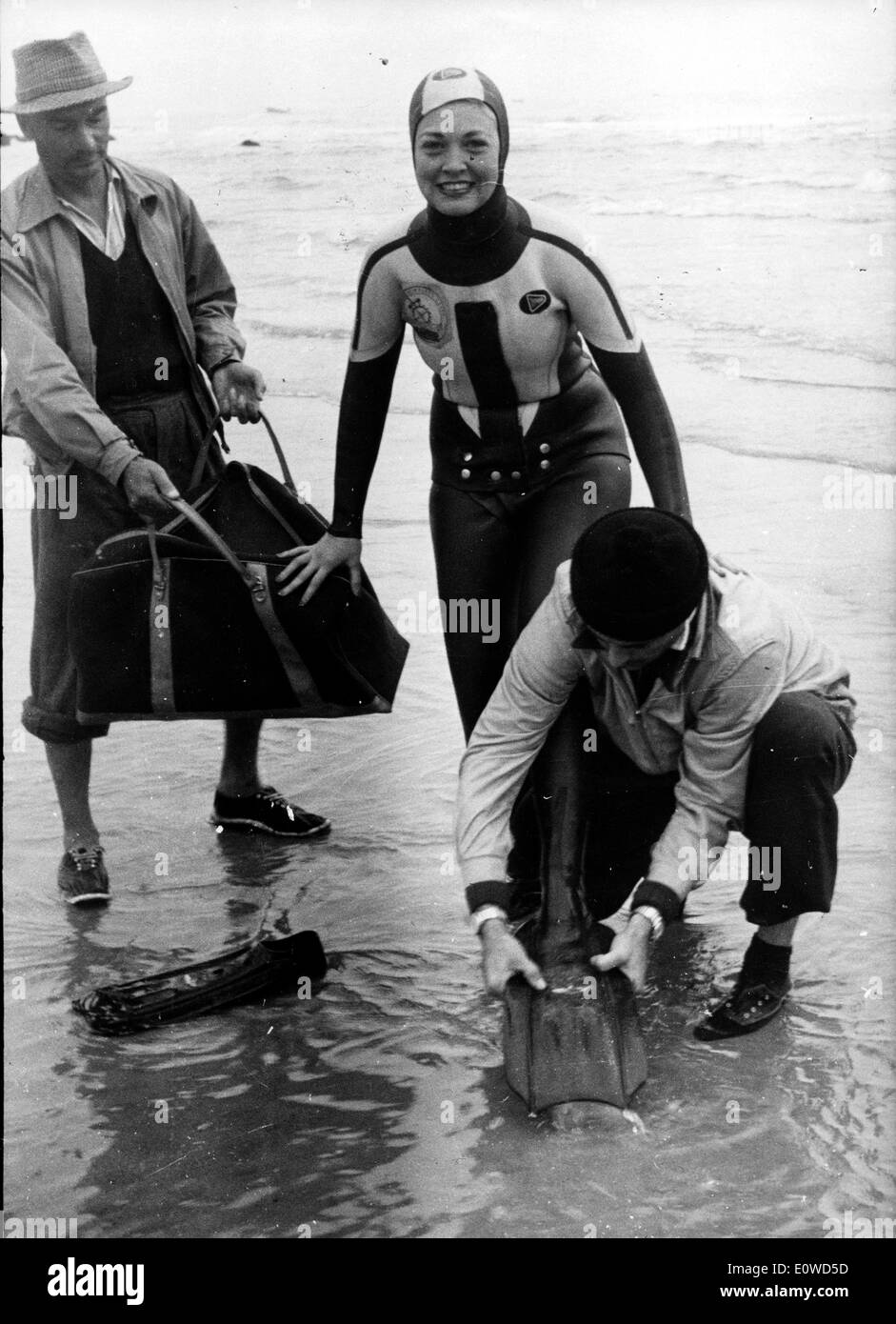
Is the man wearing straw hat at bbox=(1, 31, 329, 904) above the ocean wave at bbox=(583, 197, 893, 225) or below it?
below

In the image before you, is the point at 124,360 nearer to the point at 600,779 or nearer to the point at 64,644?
the point at 64,644

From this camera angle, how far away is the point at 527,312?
302cm

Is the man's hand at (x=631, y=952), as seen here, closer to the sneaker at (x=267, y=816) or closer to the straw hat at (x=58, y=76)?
the sneaker at (x=267, y=816)

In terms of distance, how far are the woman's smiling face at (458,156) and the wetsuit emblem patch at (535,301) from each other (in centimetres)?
18

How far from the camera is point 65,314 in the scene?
10.9ft

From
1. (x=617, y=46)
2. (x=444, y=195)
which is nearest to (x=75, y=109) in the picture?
(x=444, y=195)

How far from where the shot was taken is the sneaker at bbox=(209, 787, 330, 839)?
3.94 m

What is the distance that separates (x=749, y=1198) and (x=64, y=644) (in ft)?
5.99

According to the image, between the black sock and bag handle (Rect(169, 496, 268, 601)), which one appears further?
bag handle (Rect(169, 496, 268, 601))

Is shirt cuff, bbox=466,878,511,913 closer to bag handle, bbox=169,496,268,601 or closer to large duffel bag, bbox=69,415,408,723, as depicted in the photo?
large duffel bag, bbox=69,415,408,723

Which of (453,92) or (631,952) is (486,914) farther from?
(453,92)

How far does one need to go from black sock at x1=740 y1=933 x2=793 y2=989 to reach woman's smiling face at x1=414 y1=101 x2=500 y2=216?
1460mm

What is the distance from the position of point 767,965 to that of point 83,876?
1534 millimetres

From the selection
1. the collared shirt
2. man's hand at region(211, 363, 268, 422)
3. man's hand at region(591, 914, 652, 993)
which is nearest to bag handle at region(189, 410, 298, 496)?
man's hand at region(211, 363, 268, 422)
